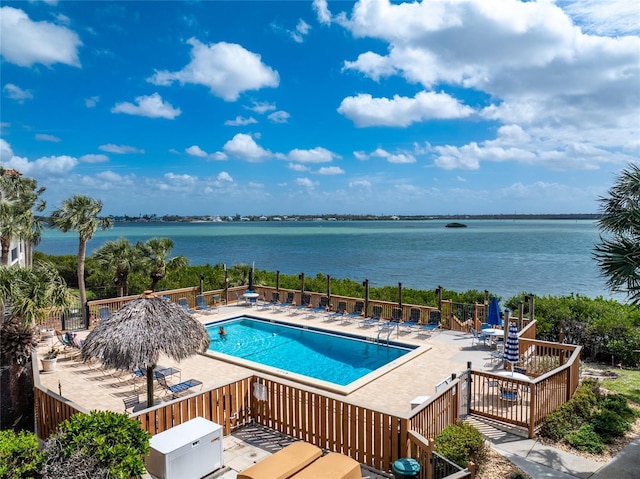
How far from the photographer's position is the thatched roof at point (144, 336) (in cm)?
738

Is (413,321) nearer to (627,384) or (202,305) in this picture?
(627,384)

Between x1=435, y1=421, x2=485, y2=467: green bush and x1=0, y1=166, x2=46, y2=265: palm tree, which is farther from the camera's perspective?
x1=0, y1=166, x2=46, y2=265: palm tree

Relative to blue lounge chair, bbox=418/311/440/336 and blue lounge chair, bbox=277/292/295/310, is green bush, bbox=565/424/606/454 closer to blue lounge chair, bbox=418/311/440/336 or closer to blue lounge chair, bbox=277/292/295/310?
blue lounge chair, bbox=418/311/440/336

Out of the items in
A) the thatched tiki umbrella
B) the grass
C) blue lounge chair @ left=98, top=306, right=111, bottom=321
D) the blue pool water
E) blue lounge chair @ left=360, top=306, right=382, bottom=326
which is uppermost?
the thatched tiki umbrella

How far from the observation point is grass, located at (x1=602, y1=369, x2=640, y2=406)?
986cm

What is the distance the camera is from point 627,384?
10781 mm

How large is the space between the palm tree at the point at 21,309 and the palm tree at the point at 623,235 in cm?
1096

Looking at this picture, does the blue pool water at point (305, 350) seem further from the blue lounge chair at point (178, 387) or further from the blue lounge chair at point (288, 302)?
the blue lounge chair at point (178, 387)

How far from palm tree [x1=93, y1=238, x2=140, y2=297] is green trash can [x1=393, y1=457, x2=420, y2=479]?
17.2 meters

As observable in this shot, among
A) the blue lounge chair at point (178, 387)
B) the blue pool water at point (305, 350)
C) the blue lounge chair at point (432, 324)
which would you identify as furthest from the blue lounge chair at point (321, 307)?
the blue lounge chair at point (178, 387)

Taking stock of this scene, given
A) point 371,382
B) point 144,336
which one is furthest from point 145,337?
point 371,382

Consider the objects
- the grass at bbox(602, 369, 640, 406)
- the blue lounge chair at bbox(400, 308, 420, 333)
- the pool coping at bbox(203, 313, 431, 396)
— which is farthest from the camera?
the blue lounge chair at bbox(400, 308, 420, 333)

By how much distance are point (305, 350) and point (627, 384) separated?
9.40 meters

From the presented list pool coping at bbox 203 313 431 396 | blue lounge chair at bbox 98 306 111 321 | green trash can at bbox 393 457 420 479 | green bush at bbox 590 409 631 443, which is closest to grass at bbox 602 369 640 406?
green bush at bbox 590 409 631 443
